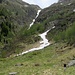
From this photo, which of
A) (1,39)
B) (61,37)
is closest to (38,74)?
(61,37)

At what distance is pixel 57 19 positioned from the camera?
182 m

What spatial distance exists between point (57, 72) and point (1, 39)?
416ft

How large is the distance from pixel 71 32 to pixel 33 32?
254ft

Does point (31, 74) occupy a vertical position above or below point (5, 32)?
below

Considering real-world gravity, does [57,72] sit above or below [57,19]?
below

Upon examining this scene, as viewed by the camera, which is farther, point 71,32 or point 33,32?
point 33,32

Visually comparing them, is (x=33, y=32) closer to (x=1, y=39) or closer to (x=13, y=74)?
(x=1, y=39)

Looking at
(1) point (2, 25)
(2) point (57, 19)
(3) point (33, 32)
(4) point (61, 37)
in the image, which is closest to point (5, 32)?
(1) point (2, 25)

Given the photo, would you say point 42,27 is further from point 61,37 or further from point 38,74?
point 38,74

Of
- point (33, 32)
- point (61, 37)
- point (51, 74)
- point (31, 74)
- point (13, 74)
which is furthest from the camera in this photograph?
point (33, 32)

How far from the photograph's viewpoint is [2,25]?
17450cm

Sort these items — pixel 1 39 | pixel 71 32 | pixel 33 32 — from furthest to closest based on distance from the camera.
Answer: pixel 33 32
pixel 1 39
pixel 71 32

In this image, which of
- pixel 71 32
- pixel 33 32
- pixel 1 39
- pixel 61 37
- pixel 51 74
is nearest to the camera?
pixel 51 74

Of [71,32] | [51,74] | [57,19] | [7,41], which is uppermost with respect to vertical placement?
[57,19]
